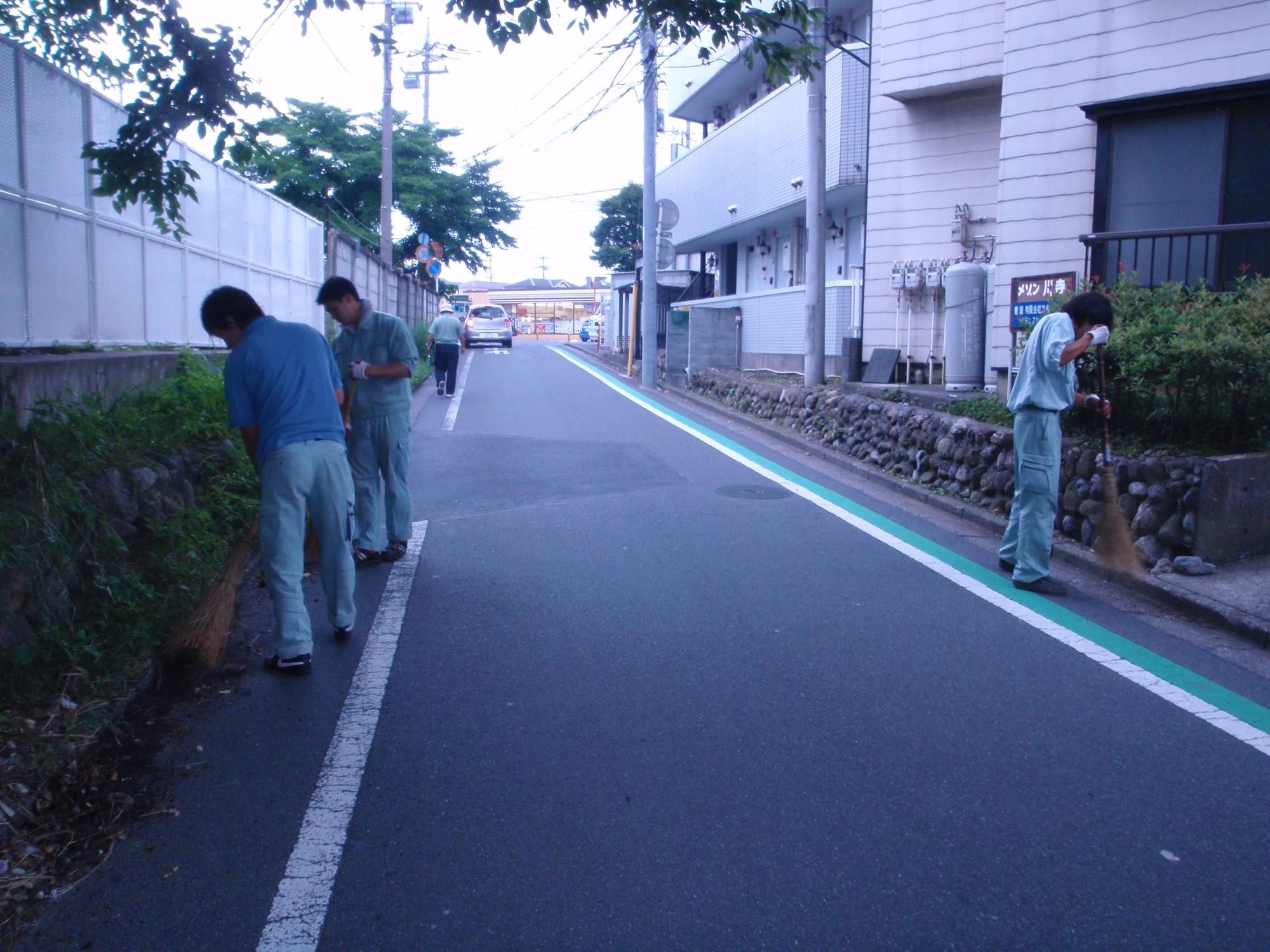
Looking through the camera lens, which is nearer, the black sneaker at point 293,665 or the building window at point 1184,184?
the black sneaker at point 293,665

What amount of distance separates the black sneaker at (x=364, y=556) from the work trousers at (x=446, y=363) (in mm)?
13024

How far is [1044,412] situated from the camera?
6.36 metres

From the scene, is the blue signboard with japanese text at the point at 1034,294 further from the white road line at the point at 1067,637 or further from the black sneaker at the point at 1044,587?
the black sneaker at the point at 1044,587

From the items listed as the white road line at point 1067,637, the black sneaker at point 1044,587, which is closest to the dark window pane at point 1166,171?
the white road line at point 1067,637

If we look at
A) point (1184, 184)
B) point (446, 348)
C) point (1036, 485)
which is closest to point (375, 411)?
point (1036, 485)

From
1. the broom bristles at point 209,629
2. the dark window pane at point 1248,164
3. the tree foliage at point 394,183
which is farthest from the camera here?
the tree foliage at point 394,183

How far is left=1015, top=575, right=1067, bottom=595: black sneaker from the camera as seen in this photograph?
21.2ft

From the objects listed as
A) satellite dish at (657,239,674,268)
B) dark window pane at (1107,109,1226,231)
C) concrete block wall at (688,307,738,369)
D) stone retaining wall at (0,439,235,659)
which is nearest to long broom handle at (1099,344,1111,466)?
dark window pane at (1107,109,1226,231)

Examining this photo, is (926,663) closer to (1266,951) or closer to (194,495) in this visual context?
(1266,951)

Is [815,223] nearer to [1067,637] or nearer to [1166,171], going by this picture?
[1166,171]

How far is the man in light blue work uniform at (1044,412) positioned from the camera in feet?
20.4

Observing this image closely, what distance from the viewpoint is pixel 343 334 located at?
6.72m

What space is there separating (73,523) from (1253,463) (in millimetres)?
6624

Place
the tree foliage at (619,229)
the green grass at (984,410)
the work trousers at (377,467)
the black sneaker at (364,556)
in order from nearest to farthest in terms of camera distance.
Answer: the work trousers at (377,467) → the black sneaker at (364,556) → the green grass at (984,410) → the tree foliage at (619,229)
